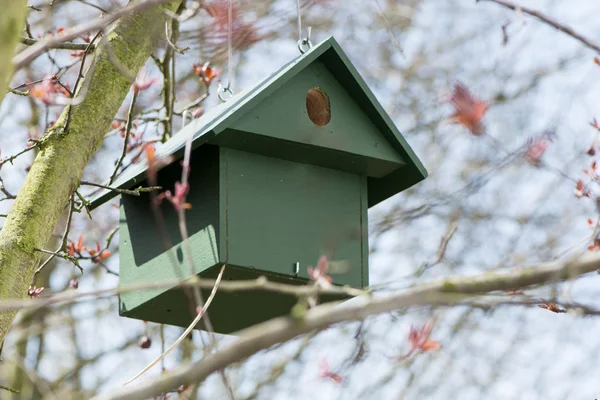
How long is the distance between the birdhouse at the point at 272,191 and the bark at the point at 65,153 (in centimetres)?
23

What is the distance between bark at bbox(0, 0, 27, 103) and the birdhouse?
1.15 meters

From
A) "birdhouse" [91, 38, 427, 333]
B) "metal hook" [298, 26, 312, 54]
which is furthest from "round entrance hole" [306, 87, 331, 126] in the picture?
"metal hook" [298, 26, 312, 54]

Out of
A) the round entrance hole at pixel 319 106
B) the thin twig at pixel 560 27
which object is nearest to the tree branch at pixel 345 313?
the thin twig at pixel 560 27

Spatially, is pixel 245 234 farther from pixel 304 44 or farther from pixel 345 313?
pixel 345 313

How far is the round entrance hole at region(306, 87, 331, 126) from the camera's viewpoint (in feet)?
11.1

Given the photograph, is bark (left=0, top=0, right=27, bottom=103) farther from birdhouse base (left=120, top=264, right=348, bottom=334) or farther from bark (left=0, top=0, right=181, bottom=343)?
birdhouse base (left=120, top=264, right=348, bottom=334)

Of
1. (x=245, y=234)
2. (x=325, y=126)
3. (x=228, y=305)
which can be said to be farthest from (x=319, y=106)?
(x=228, y=305)

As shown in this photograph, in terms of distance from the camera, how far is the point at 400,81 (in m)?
7.46

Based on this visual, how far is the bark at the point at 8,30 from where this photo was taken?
1865 mm

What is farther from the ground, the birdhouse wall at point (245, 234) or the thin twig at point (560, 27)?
the birdhouse wall at point (245, 234)

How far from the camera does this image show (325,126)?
3.32 meters

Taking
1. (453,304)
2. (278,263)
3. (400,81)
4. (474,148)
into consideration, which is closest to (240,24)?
(278,263)

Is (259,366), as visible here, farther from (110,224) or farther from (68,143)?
(68,143)

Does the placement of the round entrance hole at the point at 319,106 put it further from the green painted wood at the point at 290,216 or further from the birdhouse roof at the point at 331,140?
the green painted wood at the point at 290,216
